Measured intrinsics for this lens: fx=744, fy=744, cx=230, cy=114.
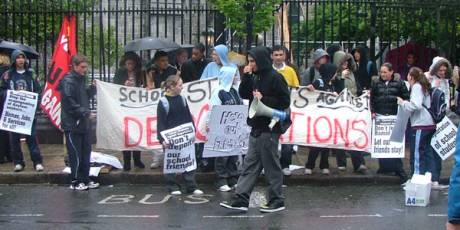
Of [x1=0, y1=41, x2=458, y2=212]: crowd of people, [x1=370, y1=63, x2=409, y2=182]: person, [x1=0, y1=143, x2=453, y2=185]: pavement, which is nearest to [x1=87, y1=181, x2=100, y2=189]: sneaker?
[x1=0, y1=41, x2=458, y2=212]: crowd of people

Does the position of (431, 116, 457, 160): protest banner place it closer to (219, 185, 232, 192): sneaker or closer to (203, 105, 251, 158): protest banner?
(203, 105, 251, 158): protest banner

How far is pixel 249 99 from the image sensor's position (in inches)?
341

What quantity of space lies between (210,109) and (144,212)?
230 cm

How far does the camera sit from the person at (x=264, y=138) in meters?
8.32

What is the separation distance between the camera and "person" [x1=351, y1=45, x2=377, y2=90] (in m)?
12.4

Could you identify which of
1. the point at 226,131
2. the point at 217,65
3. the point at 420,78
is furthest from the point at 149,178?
the point at 420,78

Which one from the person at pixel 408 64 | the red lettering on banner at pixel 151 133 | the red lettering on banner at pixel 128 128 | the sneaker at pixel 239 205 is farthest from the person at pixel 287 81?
the person at pixel 408 64

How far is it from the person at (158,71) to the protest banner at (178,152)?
1.62m

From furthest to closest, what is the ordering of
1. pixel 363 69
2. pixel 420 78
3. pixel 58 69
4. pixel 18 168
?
Answer: pixel 363 69 < pixel 58 69 < pixel 18 168 < pixel 420 78

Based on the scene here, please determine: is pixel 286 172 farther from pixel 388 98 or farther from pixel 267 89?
pixel 267 89

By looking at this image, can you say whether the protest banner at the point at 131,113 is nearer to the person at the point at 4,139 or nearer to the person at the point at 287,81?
the person at the point at 287,81

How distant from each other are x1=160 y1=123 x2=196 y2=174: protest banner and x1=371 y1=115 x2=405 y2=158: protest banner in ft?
8.96

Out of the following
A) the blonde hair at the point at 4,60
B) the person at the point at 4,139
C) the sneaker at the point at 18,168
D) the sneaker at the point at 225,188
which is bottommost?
the sneaker at the point at 225,188

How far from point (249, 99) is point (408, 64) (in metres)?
5.49
